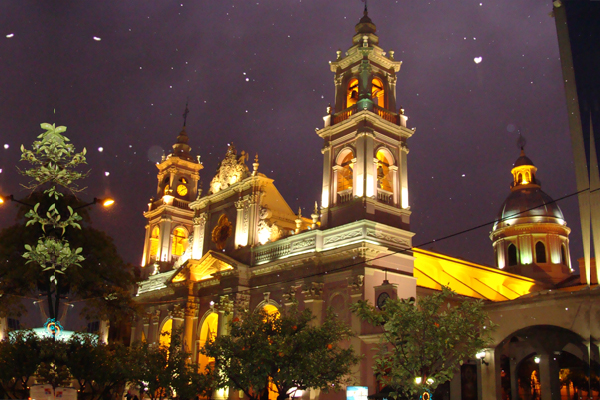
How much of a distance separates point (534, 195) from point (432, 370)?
41608 mm

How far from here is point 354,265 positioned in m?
30.6

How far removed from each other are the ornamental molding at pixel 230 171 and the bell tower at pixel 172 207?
7.66 m

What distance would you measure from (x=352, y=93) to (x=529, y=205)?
2554 cm

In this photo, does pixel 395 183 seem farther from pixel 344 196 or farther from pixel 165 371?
pixel 165 371

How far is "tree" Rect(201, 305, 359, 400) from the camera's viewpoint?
20.0 meters

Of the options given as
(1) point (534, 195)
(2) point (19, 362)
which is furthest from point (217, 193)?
(1) point (534, 195)

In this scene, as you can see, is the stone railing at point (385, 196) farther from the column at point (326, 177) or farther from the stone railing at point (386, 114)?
the stone railing at point (386, 114)

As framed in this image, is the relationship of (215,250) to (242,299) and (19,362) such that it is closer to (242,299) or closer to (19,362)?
(242,299)

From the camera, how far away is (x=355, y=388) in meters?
22.2

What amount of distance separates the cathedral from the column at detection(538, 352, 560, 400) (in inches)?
2.1

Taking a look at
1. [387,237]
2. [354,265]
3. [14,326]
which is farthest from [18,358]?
[14,326]

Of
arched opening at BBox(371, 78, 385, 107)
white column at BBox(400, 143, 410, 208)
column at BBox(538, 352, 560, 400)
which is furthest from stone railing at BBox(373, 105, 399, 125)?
column at BBox(538, 352, 560, 400)

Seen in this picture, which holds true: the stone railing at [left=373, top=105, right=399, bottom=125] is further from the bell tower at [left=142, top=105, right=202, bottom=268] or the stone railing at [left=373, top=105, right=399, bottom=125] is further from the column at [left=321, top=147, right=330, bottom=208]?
the bell tower at [left=142, top=105, right=202, bottom=268]

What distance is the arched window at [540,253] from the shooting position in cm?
5228
